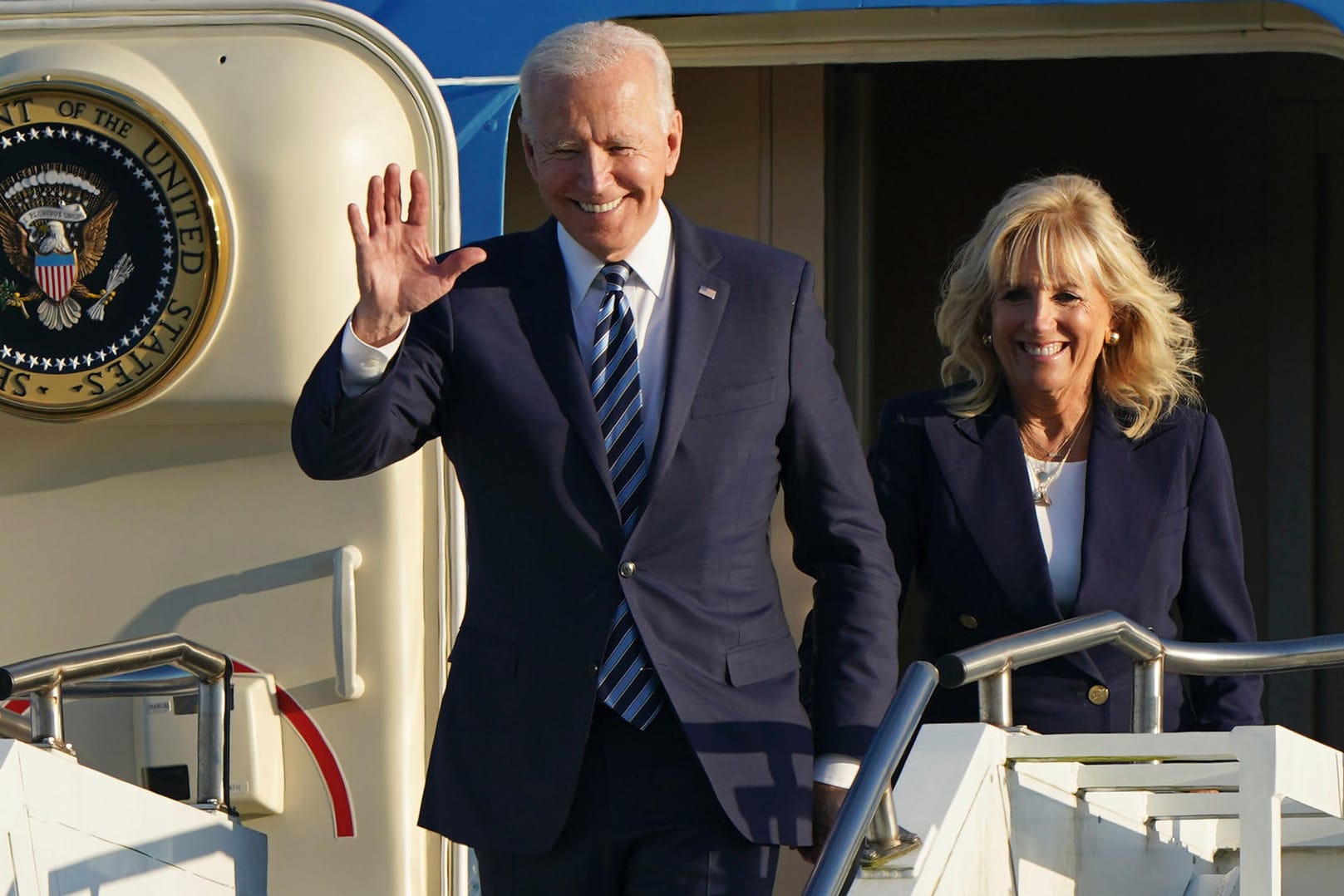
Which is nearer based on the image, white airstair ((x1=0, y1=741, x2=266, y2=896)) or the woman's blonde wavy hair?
white airstair ((x1=0, y1=741, x2=266, y2=896))

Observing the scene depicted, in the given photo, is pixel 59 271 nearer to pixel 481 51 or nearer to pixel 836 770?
pixel 481 51

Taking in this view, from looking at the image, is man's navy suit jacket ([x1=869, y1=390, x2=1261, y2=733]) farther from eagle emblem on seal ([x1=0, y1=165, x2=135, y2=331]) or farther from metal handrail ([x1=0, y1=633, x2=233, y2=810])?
eagle emblem on seal ([x1=0, y1=165, x2=135, y2=331])

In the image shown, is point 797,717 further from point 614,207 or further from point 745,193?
point 745,193

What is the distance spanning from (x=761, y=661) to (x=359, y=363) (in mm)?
638

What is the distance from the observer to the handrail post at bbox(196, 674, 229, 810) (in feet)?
10.5

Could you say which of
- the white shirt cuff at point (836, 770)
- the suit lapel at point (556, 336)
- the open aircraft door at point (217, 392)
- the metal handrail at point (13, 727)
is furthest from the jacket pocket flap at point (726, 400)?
the open aircraft door at point (217, 392)

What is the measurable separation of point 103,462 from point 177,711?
1.61ft

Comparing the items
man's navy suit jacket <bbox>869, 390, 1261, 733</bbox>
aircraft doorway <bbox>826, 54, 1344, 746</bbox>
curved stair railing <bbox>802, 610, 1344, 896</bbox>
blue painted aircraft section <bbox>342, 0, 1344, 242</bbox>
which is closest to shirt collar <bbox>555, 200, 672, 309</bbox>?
curved stair railing <bbox>802, 610, 1344, 896</bbox>

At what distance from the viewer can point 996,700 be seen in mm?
2748

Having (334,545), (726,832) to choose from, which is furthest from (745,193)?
(726,832)

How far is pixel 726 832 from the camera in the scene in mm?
2482

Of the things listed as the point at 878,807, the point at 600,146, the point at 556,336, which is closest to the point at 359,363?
the point at 556,336

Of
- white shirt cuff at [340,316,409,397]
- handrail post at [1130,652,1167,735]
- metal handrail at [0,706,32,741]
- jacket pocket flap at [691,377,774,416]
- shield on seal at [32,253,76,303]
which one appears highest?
shield on seal at [32,253,76,303]

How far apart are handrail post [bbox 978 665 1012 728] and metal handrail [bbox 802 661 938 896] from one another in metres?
0.38
